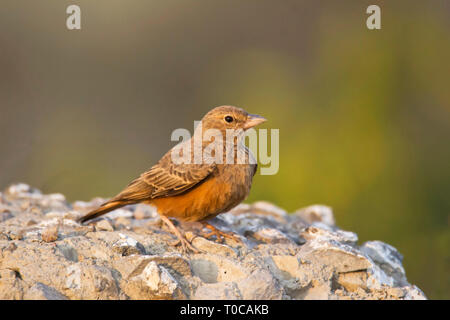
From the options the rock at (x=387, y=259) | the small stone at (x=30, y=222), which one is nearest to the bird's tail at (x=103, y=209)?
the small stone at (x=30, y=222)

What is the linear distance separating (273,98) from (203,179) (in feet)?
12.8

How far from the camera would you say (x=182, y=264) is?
396 cm

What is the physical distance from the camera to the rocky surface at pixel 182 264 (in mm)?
3699

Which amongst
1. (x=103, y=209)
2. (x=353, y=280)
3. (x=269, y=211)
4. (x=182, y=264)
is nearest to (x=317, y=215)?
(x=269, y=211)

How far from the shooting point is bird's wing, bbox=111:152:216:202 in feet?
16.4

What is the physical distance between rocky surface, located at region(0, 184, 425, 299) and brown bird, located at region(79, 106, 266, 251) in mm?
199

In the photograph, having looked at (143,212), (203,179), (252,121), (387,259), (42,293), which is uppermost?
(252,121)

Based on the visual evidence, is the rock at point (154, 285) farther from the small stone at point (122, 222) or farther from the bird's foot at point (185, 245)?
the small stone at point (122, 222)

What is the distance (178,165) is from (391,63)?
13.2 feet

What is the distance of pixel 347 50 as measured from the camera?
8383 mm

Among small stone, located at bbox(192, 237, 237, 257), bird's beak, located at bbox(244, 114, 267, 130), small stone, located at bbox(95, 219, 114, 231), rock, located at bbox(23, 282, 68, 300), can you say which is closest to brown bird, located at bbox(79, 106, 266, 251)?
bird's beak, located at bbox(244, 114, 267, 130)

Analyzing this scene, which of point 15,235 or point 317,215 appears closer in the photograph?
point 15,235

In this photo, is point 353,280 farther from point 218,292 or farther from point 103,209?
point 103,209
